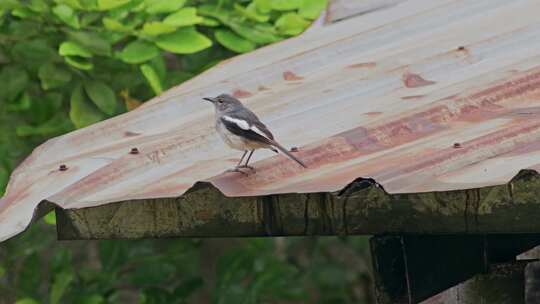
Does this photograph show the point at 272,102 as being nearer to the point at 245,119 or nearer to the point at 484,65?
the point at 245,119

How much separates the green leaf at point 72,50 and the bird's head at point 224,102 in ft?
6.10

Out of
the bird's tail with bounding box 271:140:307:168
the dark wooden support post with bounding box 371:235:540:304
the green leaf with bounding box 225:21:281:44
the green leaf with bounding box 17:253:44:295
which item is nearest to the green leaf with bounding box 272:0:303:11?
the green leaf with bounding box 225:21:281:44

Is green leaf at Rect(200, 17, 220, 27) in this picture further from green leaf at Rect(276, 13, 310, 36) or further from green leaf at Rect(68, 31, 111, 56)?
green leaf at Rect(68, 31, 111, 56)

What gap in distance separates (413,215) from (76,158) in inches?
50.8

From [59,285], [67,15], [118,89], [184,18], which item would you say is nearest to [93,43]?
[67,15]

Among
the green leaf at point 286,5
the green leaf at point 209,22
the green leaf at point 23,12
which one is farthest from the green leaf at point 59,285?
the green leaf at point 286,5

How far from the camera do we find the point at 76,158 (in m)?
4.33

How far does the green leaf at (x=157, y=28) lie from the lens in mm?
6520

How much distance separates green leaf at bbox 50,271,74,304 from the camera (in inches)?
289

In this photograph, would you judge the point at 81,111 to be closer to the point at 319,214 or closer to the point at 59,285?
the point at 59,285

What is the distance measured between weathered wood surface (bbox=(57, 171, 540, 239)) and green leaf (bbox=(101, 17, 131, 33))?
2874 millimetres

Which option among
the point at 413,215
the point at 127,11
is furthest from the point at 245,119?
the point at 127,11

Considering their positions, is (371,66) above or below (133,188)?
above

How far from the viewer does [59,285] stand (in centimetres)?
738
